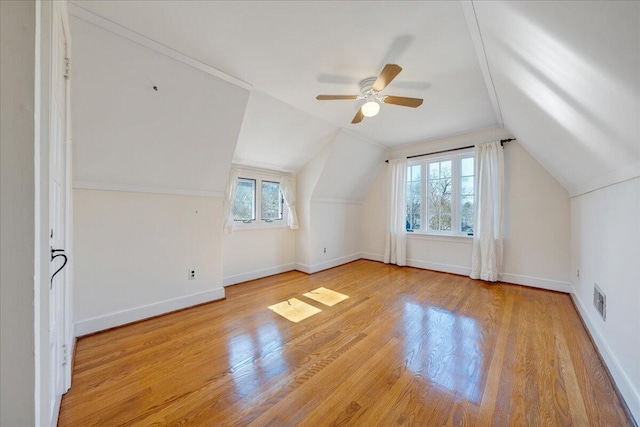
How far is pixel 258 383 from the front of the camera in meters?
1.61

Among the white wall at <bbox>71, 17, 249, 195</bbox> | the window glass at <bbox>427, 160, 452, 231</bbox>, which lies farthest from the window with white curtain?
the window glass at <bbox>427, 160, 452, 231</bbox>

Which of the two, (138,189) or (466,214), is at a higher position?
(138,189)

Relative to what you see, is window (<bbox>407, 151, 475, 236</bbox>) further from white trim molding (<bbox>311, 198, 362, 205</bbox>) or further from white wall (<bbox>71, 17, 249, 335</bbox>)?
white wall (<bbox>71, 17, 249, 335</bbox>)

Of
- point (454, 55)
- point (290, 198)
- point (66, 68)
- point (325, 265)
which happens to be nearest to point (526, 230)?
point (454, 55)

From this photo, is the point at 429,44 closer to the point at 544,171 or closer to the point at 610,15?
the point at 610,15

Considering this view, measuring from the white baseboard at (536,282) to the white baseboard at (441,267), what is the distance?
519 mm

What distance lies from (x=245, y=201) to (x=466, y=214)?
3748 millimetres

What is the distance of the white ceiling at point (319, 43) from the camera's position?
159 cm

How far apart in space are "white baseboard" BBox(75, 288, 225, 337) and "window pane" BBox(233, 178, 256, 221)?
1212 millimetres

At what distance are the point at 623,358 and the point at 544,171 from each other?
268cm

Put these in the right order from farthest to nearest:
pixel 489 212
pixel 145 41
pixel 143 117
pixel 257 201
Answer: pixel 257 201
pixel 489 212
pixel 143 117
pixel 145 41

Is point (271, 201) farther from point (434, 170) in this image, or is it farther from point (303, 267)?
point (434, 170)

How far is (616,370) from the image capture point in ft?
5.28

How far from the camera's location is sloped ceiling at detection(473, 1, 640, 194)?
3.06ft
